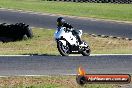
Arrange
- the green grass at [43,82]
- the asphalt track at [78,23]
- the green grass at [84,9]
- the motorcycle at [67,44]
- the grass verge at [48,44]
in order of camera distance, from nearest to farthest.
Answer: the green grass at [43,82] → the motorcycle at [67,44] → the grass verge at [48,44] → the asphalt track at [78,23] → the green grass at [84,9]

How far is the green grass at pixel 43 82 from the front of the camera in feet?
44.6

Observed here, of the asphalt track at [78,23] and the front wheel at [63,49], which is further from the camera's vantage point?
the asphalt track at [78,23]

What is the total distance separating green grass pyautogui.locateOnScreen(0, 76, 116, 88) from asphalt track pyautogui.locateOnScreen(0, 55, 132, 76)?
0.69 metres

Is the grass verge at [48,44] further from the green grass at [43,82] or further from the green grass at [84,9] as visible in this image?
the green grass at [84,9]

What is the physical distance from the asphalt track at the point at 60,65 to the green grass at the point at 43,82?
69 cm

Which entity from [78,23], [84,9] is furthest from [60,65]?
[84,9]

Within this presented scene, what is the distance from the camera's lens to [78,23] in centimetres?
3378

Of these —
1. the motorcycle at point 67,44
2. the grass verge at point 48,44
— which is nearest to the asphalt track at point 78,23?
the grass verge at point 48,44

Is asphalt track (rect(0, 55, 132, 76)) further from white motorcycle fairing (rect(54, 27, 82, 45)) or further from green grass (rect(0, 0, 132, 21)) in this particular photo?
green grass (rect(0, 0, 132, 21))

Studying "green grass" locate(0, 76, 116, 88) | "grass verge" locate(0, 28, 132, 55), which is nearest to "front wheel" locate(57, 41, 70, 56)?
"green grass" locate(0, 76, 116, 88)

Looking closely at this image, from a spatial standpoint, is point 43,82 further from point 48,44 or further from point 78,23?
point 78,23

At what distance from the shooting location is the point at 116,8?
42.2 m

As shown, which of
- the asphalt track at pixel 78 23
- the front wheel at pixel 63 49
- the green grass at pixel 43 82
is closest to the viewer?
the green grass at pixel 43 82

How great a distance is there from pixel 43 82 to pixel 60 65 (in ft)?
7.74
